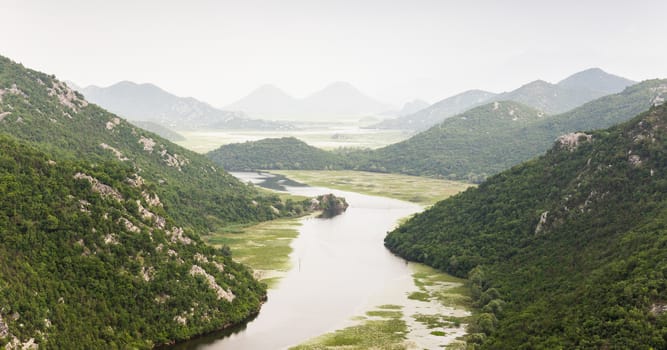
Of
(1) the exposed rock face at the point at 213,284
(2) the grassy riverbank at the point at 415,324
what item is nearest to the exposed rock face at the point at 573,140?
(2) the grassy riverbank at the point at 415,324

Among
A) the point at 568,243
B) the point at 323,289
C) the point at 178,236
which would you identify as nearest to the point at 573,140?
the point at 568,243

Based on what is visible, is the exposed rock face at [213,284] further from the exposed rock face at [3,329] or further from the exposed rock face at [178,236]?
the exposed rock face at [3,329]

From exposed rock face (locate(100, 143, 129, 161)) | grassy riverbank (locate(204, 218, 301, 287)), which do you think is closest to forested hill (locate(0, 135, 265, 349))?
grassy riverbank (locate(204, 218, 301, 287))

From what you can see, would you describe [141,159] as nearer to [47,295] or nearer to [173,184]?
[173,184]

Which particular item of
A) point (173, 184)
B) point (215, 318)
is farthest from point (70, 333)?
point (173, 184)

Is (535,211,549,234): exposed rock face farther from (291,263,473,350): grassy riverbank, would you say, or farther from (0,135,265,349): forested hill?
(0,135,265,349): forested hill

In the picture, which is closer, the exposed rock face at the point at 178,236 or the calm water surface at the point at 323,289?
the calm water surface at the point at 323,289
